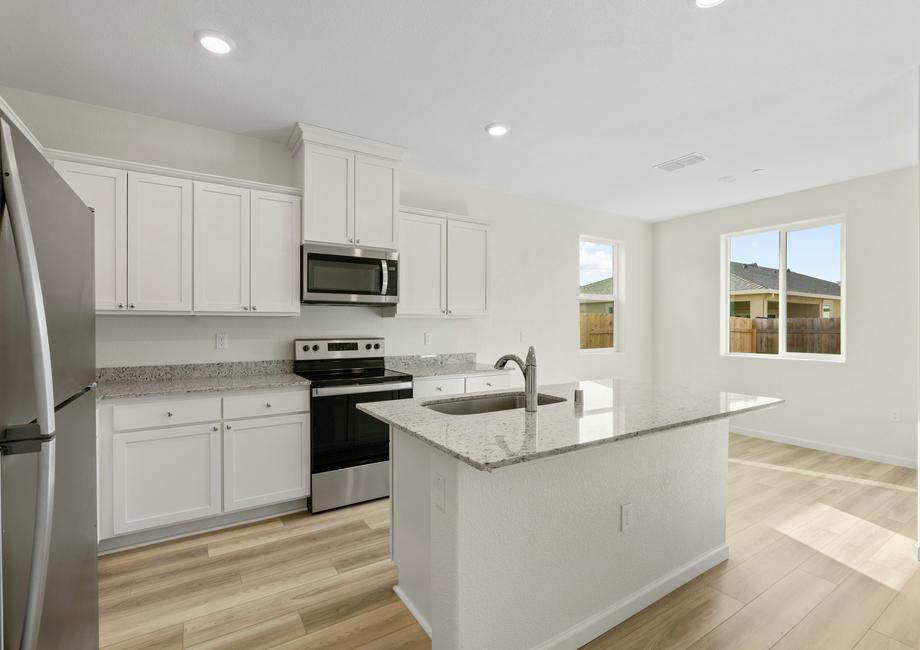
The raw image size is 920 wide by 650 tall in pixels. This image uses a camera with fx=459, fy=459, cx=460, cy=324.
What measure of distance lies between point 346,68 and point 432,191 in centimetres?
185

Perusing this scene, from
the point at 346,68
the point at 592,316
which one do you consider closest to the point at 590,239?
the point at 592,316

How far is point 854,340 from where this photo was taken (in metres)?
4.29

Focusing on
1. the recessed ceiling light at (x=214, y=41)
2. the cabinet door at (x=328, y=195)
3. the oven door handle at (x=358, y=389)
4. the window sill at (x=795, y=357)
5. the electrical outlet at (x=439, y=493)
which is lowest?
the electrical outlet at (x=439, y=493)

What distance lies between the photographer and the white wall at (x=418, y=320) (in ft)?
9.55

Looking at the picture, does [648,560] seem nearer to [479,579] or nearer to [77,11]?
[479,579]

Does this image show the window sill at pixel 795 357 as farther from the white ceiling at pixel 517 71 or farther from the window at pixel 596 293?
the white ceiling at pixel 517 71

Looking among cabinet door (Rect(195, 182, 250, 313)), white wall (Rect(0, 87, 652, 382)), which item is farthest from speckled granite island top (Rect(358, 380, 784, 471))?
white wall (Rect(0, 87, 652, 382))

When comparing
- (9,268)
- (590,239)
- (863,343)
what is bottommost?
(863,343)

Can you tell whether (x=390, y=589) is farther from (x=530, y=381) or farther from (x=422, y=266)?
(x=422, y=266)

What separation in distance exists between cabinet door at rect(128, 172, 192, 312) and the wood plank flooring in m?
1.46

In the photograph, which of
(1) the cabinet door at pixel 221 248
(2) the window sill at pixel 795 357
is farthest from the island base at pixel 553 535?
(2) the window sill at pixel 795 357

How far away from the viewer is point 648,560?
210cm

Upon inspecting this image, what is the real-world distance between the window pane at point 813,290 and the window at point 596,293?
6.02 ft

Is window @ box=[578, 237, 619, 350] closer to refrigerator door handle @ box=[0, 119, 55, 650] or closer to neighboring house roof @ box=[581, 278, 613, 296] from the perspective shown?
neighboring house roof @ box=[581, 278, 613, 296]
